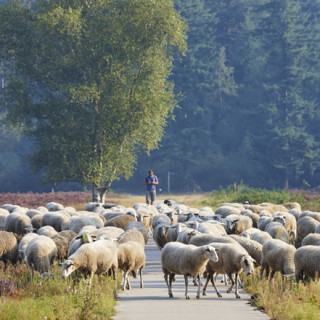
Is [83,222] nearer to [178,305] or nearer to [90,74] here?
[178,305]

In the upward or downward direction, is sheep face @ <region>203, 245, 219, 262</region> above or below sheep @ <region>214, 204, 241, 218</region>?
below

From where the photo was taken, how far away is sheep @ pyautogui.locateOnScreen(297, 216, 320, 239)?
2687 centimetres

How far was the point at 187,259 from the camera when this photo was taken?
58.2 feet

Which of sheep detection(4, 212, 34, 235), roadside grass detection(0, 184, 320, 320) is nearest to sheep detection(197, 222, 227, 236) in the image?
roadside grass detection(0, 184, 320, 320)

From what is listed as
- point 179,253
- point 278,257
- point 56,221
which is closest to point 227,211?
point 56,221

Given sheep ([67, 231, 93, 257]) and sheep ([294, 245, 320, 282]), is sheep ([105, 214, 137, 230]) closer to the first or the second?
sheep ([67, 231, 93, 257])

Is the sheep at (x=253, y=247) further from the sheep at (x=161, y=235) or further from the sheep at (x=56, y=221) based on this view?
the sheep at (x=56, y=221)

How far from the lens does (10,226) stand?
29.5 meters

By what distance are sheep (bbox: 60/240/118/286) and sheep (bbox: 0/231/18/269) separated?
4712mm

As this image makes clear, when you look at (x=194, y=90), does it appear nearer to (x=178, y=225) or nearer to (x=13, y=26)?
(x=13, y=26)

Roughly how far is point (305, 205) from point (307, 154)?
1676 inches

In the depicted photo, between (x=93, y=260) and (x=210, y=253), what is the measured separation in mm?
2377

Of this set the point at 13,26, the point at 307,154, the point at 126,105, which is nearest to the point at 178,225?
the point at 126,105

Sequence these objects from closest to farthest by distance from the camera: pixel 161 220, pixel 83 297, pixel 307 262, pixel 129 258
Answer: pixel 83 297
pixel 307 262
pixel 129 258
pixel 161 220
